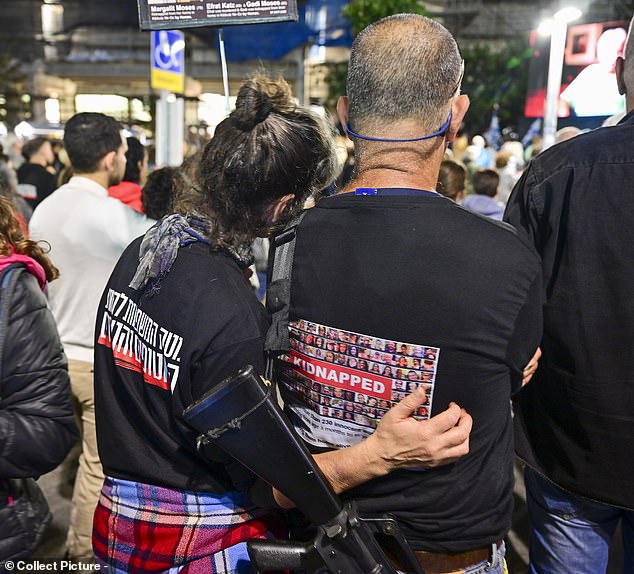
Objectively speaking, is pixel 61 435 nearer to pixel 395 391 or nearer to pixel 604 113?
pixel 395 391

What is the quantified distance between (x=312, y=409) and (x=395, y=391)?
0.74ft

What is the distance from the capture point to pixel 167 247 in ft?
4.76

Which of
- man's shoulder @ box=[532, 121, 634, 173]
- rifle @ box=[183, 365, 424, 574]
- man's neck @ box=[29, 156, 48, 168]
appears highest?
man's shoulder @ box=[532, 121, 634, 173]

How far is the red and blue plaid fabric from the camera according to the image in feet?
4.89

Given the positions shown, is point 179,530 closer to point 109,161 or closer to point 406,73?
point 406,73

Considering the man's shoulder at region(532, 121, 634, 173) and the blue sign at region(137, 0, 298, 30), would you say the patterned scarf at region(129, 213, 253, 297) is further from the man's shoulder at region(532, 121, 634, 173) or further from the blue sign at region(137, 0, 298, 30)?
the blue sign at region(137, 0, 298, 30)

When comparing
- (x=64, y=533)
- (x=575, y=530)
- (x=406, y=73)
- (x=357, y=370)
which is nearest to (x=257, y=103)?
(x=406, y=73)

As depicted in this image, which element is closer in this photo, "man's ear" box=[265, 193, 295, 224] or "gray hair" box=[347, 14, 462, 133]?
"gray hair" box=[347, 14, 462, 133]

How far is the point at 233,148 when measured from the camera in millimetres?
1481

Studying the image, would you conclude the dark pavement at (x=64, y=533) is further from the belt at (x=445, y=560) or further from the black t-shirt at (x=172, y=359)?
the black t-shirt at (x=172, y=359)

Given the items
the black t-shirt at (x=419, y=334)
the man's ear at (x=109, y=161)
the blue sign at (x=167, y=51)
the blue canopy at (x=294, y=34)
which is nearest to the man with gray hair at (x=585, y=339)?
the black t-shirt at (x=419, y=334)

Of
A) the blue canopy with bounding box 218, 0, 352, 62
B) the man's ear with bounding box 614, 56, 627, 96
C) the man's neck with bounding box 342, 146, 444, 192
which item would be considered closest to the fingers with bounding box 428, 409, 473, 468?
the man's neck with bounding box 342, 146, 444, 192

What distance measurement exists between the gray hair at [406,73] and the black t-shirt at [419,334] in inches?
7.3

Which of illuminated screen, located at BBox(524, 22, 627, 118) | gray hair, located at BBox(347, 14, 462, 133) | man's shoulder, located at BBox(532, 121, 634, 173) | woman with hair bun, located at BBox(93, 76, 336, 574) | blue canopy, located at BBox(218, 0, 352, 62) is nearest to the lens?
gray hair, located at BBox(347, 14, 462, 133)
